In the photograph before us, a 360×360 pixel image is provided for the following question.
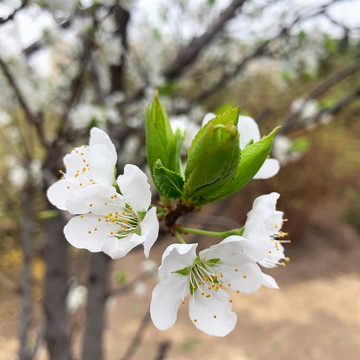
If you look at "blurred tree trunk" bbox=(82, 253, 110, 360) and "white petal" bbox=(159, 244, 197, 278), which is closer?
"white petal" bbox=(159, 244, 197, 278)

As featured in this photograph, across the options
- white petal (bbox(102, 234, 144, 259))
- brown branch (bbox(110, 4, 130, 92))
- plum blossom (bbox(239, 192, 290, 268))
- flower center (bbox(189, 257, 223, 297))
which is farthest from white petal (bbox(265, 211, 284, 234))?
brown branch (bbox(110, 4, 130, 92))

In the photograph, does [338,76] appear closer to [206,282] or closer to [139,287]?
[206,282]

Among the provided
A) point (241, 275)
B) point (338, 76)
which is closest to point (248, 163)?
point (241, 275)

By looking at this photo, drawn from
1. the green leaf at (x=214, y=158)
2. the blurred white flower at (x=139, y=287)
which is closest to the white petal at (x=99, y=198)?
the green leaf at (x=214, y=158)

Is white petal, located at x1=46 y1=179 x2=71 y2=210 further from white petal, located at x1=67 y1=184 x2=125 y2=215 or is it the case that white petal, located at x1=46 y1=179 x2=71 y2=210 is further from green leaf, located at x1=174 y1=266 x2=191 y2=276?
green leaf, located at x1=174 y1=266 x2=191 y2=276

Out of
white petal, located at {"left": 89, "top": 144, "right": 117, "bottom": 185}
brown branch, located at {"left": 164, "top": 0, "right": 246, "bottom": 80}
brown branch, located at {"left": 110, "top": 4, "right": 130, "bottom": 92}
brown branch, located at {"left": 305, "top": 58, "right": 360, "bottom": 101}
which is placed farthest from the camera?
brown branch, located at {"left": 110, "top": 4, "right": 130, "bottom": 92}

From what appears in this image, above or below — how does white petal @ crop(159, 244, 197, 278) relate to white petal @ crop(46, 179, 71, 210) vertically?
below

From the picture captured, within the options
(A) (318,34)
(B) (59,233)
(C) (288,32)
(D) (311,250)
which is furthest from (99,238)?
(D) (311,250)
